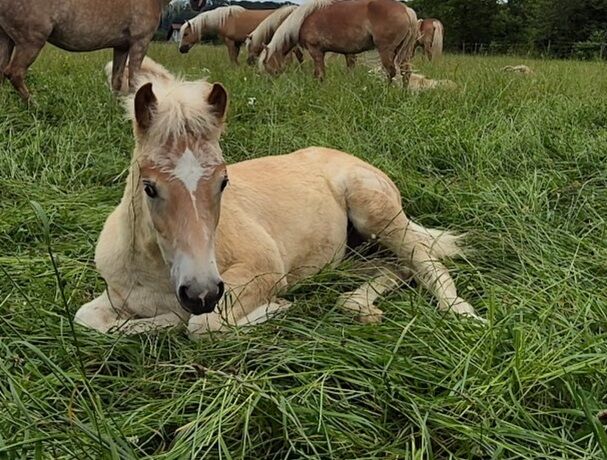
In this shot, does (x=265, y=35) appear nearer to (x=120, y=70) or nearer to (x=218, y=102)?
(x=120, y=70)

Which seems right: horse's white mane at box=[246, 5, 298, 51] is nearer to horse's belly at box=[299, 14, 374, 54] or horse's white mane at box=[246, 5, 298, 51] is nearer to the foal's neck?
horse's belly at box=[299, 14, 374, 54]

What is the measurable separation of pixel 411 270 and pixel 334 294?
1.80 ft

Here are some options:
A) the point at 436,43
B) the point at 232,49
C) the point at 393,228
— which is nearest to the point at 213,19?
the point at 232,49

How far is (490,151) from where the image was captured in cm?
470

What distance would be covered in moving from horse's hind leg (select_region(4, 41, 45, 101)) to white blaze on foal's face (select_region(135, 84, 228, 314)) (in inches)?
158

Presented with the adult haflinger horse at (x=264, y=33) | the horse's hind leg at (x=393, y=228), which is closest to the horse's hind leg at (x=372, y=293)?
the horse's hind leg at (x=393, y=228)

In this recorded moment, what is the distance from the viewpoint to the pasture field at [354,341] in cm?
190

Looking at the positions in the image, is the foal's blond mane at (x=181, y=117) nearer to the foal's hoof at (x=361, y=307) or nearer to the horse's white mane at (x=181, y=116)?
the horse's white mane at (x=181, y=116)

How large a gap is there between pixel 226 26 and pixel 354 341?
14223mm

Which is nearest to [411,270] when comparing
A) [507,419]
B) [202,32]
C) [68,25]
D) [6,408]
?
[507,419]

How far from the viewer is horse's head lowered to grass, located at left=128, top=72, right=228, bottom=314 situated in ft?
7.31

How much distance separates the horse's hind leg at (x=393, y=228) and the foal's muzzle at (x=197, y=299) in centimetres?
126

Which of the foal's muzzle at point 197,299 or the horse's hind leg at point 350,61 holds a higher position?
the foal's muzzle at point 197,299

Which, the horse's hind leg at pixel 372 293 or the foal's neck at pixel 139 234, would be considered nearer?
the foal's neck at pixel 139 234
